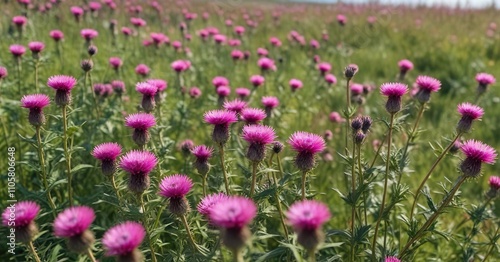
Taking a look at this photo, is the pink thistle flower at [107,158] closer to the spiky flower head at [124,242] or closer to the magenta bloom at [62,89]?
the magenta bloom at [62,89]

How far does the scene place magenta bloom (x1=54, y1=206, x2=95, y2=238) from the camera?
1.46 m

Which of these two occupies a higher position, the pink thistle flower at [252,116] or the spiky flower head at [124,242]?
the pink thistle flower at [252,116]

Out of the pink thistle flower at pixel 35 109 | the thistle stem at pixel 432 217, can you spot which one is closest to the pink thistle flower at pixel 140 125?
the pink thistle flower at pixel 35 109

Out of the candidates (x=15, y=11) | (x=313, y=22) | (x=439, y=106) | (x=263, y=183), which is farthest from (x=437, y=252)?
(x=313, y=22)

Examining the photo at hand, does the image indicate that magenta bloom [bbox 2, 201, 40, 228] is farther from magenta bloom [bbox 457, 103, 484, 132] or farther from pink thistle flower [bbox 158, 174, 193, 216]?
magenta bloom [bbox 457, 103, 484, 132]

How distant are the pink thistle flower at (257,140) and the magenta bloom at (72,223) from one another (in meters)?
0.87

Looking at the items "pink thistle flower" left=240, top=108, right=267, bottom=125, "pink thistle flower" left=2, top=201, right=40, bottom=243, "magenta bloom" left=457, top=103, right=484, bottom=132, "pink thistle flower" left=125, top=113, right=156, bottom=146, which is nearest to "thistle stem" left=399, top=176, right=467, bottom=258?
"magenta bloom" left=457, top=103, right=484, bottom=132

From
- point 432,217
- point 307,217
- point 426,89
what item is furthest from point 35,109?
point 426,89

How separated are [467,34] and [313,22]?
410 cm

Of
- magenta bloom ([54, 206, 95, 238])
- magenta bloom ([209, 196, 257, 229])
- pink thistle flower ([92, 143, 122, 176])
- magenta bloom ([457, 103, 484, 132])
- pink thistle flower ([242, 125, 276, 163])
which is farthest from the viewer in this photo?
magenta bloom ([457, 103, 484, 132])

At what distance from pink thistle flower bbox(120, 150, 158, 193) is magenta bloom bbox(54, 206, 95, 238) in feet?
1.55

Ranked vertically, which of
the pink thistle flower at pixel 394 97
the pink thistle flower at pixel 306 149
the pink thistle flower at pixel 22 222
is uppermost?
the pink thistle flower at pixel 394 97

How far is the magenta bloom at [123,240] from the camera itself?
1.39 m

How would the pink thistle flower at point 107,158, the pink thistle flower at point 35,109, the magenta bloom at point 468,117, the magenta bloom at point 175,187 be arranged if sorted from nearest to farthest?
the magenta bloom at point 175,187 < the pink thistle flower at point 107,158 < the pink thistle flower at point 35,109 < the magenta bloom at point 468,117
